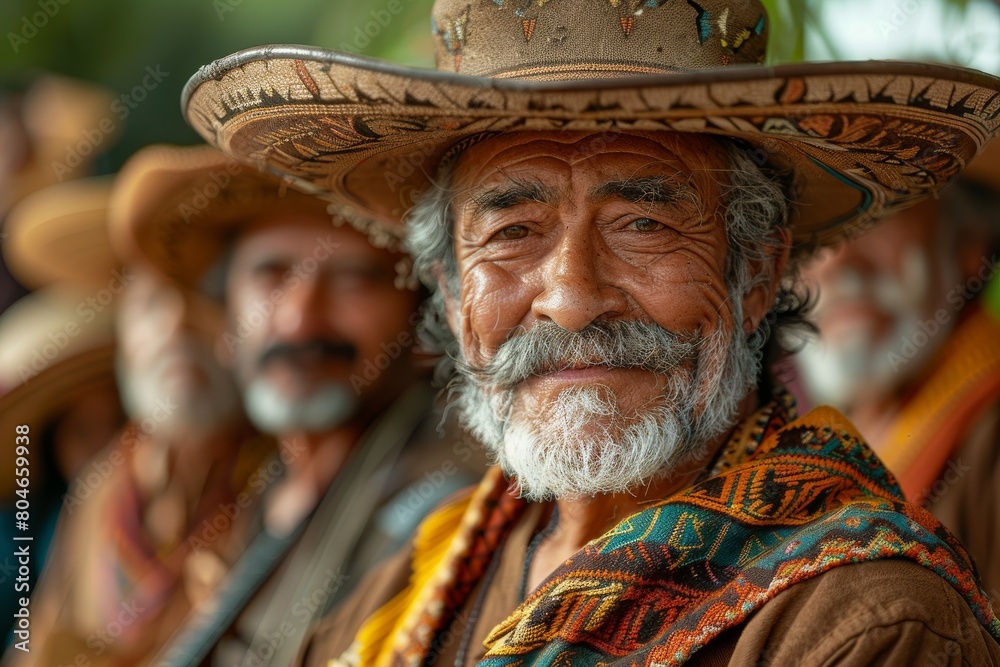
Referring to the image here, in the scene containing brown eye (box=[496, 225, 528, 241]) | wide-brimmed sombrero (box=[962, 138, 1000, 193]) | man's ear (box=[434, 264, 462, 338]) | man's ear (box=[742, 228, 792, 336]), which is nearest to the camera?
brown eye (box=[496, 225, 528, 241])

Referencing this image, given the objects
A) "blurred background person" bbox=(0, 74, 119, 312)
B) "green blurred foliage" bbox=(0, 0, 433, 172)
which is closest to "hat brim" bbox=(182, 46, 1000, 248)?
"green blurred foliage" bbox=(0, 0, 433, 172)

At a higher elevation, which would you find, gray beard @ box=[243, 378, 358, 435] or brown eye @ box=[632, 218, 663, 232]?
brown eye @ box=[632, 218, 663, 232]

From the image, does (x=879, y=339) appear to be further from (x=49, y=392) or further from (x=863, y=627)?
(x=49, y=392)

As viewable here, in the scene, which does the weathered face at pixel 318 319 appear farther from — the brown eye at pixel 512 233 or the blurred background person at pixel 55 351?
the brown eye at pixel 512 233

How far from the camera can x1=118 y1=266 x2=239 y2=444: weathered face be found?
4.55m

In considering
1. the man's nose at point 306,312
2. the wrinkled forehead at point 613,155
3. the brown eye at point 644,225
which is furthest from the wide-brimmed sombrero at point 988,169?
the man's nose at point 306,312

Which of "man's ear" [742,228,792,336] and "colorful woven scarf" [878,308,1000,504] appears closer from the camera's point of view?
"man's ear" [742,228,792,336]

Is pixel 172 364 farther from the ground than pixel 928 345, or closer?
farther from the ground

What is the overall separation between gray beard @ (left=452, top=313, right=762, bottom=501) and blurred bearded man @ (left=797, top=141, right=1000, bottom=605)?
1.56 metres

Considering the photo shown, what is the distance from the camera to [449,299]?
2.25 metres

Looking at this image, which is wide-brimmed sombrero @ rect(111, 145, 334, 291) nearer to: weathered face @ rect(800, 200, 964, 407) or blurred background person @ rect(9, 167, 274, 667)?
blurred background person @ rect(9, 167, 274, 667)

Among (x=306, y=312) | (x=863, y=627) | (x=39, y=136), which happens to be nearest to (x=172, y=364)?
(x=306, y=312)

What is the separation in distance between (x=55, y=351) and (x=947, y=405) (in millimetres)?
4024

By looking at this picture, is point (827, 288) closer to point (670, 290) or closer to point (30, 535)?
point (670, 290)
